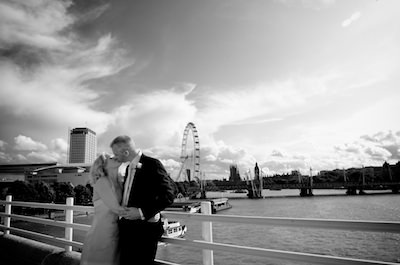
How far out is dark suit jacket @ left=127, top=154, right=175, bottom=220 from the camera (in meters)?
3.02

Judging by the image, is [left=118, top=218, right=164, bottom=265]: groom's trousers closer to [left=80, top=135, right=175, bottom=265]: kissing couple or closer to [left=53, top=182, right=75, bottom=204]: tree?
[left=80, top=135, right=175, bottom=265]: kissing couple

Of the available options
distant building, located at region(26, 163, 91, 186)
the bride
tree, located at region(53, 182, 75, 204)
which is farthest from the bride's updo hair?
distant building, located at region(26, 163, 91, 186)

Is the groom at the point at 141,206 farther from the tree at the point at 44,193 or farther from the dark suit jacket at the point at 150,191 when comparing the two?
the tree at the point at 44,193

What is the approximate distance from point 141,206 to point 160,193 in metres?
0.25

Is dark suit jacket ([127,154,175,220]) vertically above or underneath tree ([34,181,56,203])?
above

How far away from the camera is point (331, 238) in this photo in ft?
113

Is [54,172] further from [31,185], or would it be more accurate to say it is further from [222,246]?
[222,246]

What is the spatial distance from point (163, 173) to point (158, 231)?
67 cm

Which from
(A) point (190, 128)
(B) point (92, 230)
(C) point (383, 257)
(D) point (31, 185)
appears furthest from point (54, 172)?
(B) point (92, 230)

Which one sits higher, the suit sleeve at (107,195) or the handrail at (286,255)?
the suit sleeve at (107,195)

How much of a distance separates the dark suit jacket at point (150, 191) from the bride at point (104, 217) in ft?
0.63

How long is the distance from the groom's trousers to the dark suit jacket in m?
0.16

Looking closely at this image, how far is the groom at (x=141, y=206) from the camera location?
303 centimetres

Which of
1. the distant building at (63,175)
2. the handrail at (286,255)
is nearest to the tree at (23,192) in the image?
the distant building at (63,175)
